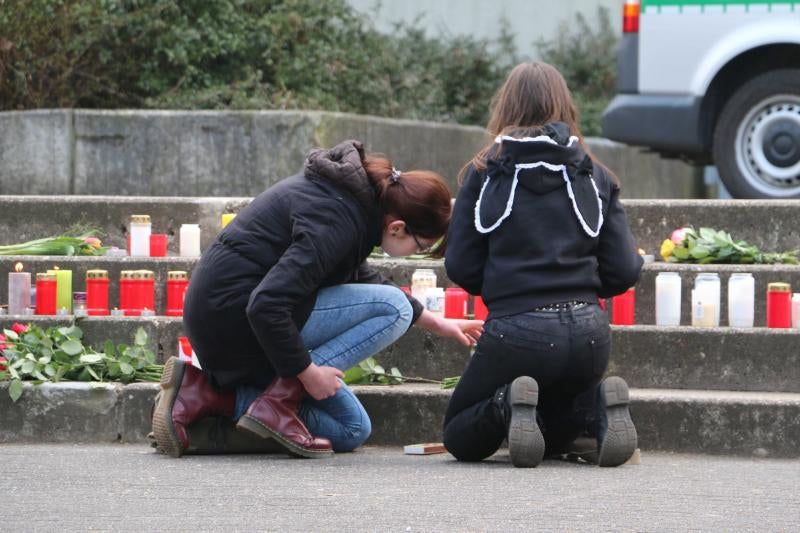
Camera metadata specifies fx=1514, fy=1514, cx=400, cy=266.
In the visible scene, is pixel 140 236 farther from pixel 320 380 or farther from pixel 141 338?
pixel 320 380

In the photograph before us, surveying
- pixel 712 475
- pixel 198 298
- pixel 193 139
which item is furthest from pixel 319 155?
pixel 193 139

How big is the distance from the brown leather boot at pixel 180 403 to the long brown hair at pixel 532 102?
46.7 inches

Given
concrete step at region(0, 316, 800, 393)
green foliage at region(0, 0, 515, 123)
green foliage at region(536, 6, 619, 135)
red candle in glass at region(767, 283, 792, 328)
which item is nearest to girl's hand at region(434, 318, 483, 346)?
concrete step at region(0, 316, 800, 393)

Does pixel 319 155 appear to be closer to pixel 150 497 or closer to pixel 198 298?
pixel 198 298

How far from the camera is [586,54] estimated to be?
12.8 meters

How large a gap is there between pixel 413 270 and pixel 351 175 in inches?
67.2

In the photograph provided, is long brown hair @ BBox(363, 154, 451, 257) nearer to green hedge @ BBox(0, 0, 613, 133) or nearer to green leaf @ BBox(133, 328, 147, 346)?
green leaf @ BBox(133, 328, 147, 346)

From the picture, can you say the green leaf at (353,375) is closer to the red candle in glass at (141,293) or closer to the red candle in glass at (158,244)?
the red candle in glass at (141,293)

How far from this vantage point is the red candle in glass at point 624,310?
6.16 metres

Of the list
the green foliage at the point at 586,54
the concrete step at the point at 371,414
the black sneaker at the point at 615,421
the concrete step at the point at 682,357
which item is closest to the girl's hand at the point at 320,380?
the concrete step at the point at 371,414

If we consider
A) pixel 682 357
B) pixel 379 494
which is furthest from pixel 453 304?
pixel 379 494

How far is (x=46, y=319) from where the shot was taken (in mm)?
6250

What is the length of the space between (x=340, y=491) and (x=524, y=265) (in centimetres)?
100

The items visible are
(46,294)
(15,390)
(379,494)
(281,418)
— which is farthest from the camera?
(46,294)
